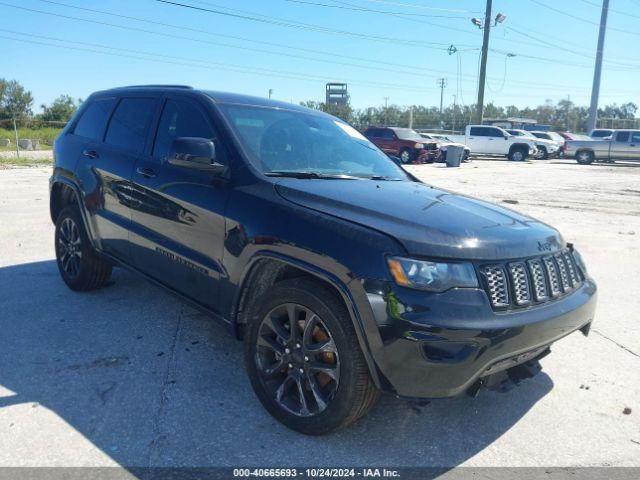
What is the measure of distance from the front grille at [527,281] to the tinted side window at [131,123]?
277cm

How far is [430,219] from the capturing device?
2.79 metres

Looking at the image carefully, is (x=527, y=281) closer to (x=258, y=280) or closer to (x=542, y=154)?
(x=258, y=280)

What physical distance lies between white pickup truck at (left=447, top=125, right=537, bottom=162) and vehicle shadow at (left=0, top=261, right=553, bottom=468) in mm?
29523

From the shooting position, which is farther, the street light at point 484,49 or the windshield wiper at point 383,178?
the street light at point 484,49

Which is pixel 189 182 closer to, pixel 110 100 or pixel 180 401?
pixel 180 401

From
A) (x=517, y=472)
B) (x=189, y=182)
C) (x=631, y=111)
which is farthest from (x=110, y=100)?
(x=631, y=111)

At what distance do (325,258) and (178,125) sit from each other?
1.86 m

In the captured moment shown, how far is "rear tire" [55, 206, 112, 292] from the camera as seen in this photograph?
4.77 metres

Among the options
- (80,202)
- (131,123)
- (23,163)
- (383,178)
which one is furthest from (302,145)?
(23,163)

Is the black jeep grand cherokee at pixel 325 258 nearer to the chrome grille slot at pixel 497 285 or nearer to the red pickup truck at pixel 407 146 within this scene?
the chrome grille slot at pixel 497 285

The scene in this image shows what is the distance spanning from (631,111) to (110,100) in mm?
128416

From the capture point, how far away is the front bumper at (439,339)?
2.38 m

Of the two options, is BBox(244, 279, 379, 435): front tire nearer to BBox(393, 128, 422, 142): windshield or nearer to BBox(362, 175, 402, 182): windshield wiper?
BBox(362, 175, 402, 182): windshield wiper

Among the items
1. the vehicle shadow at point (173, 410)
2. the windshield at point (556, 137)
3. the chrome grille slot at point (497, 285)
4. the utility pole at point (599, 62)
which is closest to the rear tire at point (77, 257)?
the vehicle shadow at point (173, 410)
